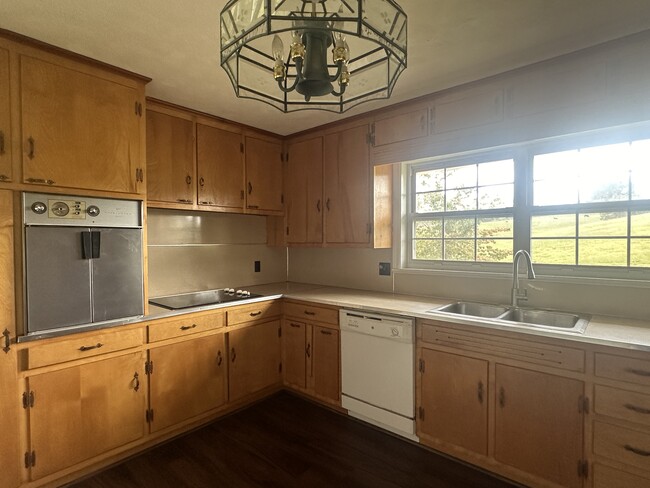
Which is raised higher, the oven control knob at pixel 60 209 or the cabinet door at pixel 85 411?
the oven control knob at pixel 60 209

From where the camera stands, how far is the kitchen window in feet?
6.82

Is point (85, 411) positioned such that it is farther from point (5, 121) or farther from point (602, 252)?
point (602, 252)

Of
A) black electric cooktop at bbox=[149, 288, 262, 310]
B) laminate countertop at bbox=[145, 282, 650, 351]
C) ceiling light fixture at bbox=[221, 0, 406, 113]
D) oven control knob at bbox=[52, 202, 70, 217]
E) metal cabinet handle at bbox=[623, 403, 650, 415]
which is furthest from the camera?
black electric cooktop at bbox=[149, 288, 262, 310]

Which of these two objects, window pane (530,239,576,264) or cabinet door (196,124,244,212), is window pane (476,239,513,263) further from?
cabinet door (196,124,244,212)

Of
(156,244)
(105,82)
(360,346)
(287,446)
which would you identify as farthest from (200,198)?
(287,446)

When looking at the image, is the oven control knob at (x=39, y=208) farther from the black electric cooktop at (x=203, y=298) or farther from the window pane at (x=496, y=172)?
the window pane at (x=496, y=172)

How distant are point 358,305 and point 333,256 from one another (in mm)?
1042

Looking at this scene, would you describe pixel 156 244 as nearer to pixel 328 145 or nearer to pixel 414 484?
pixel 328 145

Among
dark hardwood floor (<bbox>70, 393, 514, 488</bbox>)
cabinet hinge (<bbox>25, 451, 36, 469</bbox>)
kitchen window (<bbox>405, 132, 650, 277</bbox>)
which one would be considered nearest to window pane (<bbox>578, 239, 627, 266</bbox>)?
kitchen window (<bbox>405, 132, 650, 277</bbox>)

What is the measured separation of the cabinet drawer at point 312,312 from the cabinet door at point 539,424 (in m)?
1.19

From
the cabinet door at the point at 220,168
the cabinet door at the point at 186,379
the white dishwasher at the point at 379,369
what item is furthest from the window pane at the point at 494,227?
the cabinet door at the point at 186,379

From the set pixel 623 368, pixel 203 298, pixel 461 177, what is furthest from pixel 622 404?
pixel 203 298

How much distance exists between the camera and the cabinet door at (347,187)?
2902 millimetres

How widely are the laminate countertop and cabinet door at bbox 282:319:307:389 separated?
269mm
